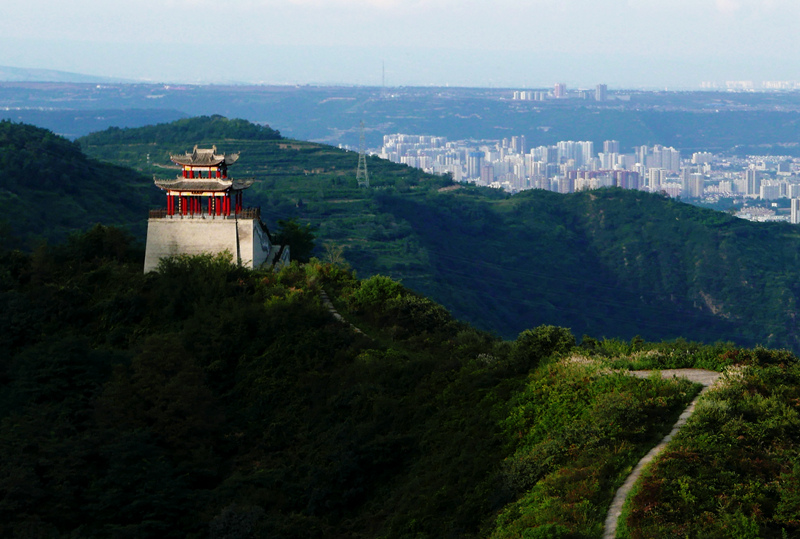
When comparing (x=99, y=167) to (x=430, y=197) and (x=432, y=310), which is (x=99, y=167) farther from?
(x=432, y=310)

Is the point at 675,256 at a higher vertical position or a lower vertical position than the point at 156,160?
lower

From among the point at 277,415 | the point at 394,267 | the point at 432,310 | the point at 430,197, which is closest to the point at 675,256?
the point at 430,197

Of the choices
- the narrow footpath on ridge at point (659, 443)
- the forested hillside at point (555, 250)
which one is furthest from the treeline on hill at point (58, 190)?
the narrow footpath on ridge at point (659, 443)

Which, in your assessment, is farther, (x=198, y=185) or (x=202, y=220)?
(x=202, y=220)

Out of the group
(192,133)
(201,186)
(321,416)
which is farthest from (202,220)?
(192,133)

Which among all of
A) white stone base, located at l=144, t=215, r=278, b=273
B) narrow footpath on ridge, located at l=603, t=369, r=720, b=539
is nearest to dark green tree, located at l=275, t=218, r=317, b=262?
white stone base, located at l=144, t=215, r=278, b=273

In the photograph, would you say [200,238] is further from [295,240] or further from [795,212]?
[795,212]

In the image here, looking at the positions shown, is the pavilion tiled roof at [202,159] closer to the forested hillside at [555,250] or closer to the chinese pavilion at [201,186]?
the chinese pavilion at [201,186]
